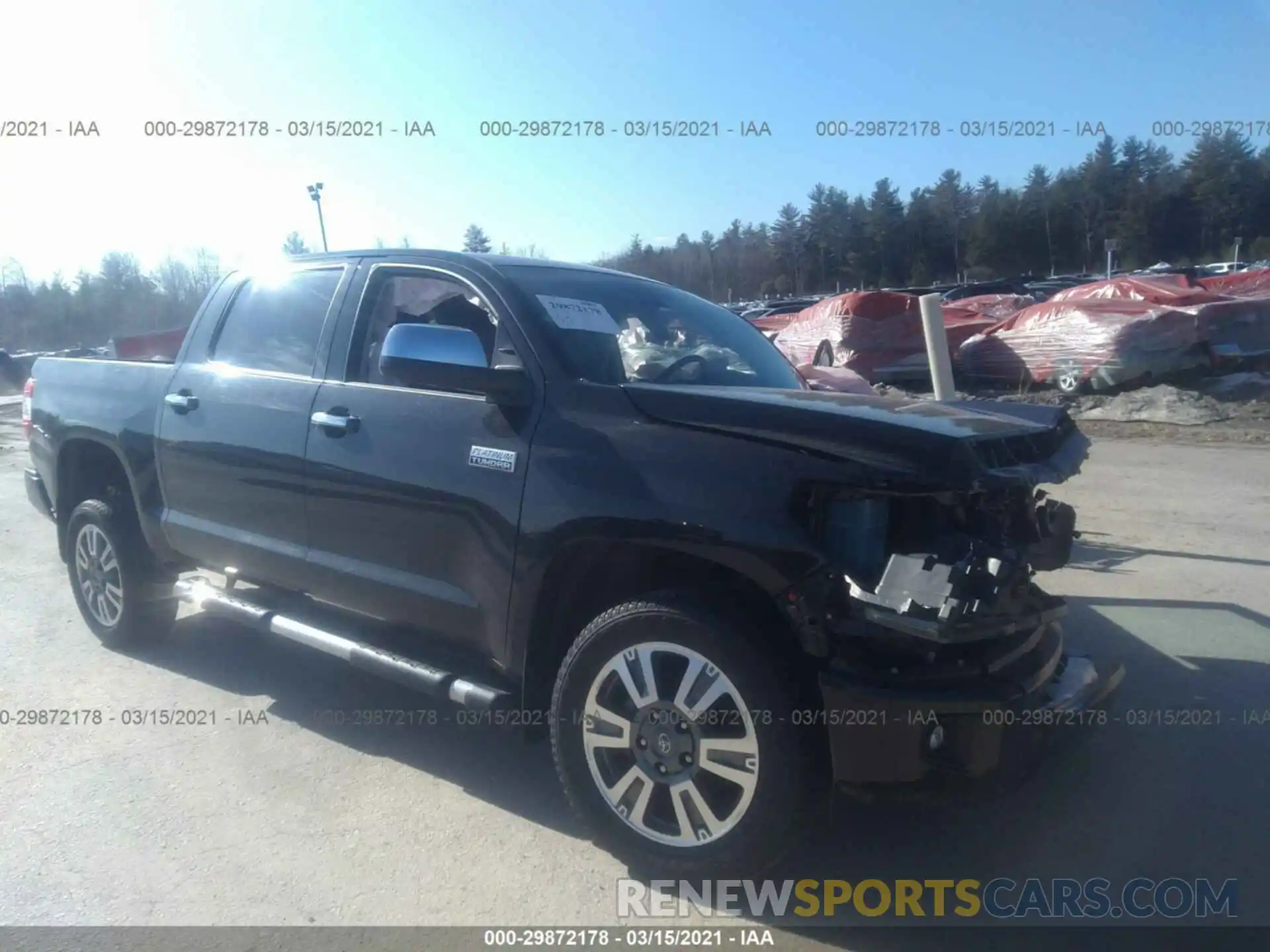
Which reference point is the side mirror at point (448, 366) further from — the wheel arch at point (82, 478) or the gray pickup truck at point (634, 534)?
the wheel arch at point (82, 478)

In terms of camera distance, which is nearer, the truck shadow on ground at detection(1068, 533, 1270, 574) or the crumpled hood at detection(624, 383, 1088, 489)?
the crumpled hood at detection(624, 383, 1088, 489)

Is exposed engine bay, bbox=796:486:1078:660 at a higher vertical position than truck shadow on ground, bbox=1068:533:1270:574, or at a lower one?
higher

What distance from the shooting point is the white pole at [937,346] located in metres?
5.83

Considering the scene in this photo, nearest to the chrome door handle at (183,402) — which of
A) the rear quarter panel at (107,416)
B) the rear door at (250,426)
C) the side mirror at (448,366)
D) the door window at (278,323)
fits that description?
the rear door at (250,426)

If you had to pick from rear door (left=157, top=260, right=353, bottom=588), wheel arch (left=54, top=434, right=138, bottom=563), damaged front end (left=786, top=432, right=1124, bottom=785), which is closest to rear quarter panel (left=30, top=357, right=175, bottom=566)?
wheel arch (left=54, top=434, right=138, bottom=563)

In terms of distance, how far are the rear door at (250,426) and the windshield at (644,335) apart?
3.48ft

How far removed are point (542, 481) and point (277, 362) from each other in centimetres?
186

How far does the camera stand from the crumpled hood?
287 cm

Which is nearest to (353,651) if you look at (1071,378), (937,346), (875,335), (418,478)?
(418,478)

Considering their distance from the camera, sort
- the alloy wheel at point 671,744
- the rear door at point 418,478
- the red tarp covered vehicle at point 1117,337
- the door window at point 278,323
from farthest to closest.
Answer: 1. the red tarp covered vehicle at point 1117,337
2. the door window at point 278,323
3. the rear door at point 418,478
4. the alloy wheel at point 671,744

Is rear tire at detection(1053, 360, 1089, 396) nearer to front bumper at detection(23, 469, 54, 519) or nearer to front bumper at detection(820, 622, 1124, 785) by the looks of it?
front bumper at detection(820, 622, 1124, 785)

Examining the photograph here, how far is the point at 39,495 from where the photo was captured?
5.97m

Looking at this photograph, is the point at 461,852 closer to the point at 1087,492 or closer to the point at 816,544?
the point at 816,544

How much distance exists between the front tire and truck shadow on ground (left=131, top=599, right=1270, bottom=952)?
17 centimetres
